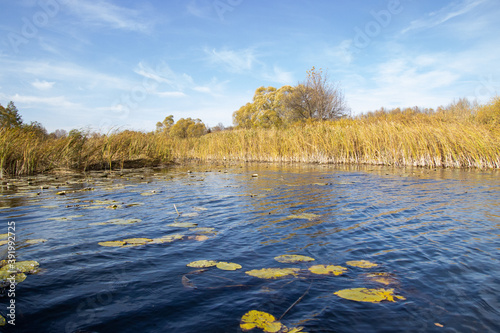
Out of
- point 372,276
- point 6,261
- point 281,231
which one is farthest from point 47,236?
point 372,276

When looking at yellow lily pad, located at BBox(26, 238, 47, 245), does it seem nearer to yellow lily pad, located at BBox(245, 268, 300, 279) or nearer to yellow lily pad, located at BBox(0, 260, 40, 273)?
yellow lily pad, located at BBox(0, 260, 40, 273)

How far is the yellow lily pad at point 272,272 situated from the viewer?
2402 mm

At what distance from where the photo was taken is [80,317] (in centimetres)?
189

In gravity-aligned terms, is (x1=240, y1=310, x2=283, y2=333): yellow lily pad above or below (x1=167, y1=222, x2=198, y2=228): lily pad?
below

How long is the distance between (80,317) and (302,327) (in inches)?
57.7

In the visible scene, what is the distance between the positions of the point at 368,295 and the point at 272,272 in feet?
2.56

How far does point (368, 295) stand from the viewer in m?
2.05

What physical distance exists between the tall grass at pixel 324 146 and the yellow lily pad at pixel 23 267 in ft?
29.3

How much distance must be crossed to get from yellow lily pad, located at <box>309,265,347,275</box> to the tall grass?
432 inches

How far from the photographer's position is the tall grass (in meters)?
10.9

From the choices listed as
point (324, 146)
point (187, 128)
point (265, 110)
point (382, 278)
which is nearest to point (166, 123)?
point (187, 128)

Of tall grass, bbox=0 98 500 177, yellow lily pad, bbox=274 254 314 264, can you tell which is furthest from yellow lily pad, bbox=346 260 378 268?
tall grass, bbox=0 98 500 177

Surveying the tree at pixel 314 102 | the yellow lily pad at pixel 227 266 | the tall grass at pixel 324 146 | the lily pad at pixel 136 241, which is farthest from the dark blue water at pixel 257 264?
the tree at pixel 314 102

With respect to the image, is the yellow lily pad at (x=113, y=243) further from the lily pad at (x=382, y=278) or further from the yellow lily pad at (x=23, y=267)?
the lily pad at (x=382, y=278)
